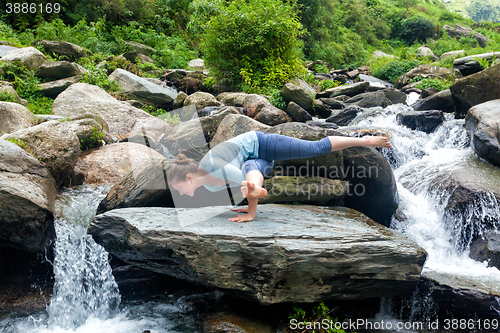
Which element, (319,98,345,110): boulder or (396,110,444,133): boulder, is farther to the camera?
(319,98,345,110): boulder

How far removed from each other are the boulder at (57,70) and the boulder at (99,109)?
1.43 metres

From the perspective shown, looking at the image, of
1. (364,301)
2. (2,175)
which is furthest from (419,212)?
(2,175)

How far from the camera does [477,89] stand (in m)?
8.11

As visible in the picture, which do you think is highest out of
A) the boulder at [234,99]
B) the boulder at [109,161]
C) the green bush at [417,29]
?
the green bush at [417,29]

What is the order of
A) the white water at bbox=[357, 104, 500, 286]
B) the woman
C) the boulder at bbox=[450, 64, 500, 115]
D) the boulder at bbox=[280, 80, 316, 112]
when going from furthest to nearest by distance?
1. the boulder at bbox=[280, 80, 316, 112]
2. the boulder at bbox=[450, 64, 500, 115]
3. the white water at bbox=[357, 104, 500, 286]
4. the woman

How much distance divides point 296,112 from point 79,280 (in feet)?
22.0

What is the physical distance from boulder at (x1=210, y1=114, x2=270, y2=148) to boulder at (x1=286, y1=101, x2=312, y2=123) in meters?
2.76

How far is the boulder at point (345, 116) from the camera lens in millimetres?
9688

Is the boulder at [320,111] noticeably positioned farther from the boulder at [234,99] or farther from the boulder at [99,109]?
the boulder at [99,109]

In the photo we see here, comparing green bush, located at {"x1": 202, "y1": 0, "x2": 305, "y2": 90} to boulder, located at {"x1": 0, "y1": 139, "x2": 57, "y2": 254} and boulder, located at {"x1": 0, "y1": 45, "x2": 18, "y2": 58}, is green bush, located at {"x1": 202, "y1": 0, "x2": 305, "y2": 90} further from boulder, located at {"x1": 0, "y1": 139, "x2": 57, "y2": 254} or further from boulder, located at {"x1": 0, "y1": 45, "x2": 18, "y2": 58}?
boulder, located at {"x1": 0, "y1": 139, "x2": 57, "y2": 254}

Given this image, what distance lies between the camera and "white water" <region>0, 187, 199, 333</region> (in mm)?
3590

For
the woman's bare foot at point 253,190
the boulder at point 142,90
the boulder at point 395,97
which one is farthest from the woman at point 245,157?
the boulder at point 395,97

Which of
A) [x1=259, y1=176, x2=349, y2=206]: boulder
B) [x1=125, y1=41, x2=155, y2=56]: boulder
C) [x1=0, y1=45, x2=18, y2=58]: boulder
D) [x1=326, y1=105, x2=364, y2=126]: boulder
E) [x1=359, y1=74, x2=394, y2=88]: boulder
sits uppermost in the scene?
[x1=125, y1=41, x2=155, y2=56]: boulder

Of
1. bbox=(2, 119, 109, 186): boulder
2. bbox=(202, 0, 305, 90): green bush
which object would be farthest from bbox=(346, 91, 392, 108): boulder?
bbox=(2, 119, 109, 186): boulder
